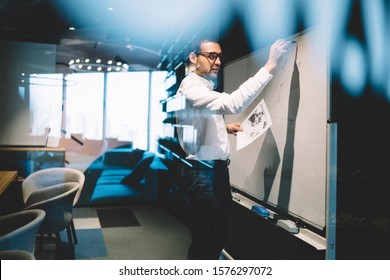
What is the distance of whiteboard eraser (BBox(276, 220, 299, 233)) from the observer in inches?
53.1

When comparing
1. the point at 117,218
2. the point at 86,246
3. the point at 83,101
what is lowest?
the point at 86,246

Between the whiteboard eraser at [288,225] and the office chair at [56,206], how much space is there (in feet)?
4.09

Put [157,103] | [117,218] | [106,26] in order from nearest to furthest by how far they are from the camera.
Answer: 1. [117,218]
2. [157,103]
3. [106,26]

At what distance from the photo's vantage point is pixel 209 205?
61.4 inches

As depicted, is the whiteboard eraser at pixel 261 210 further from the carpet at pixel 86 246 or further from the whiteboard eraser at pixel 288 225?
the carpet at pixel 86 246

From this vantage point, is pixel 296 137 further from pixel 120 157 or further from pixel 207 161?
pixel 120 157

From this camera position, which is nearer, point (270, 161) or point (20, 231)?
point (20, 231)

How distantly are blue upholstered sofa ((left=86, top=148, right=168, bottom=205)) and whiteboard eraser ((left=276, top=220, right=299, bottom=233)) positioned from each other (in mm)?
1423

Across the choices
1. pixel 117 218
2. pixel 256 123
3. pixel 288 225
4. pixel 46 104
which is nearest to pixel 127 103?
pixel 46 104

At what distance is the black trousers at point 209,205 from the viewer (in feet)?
5.07

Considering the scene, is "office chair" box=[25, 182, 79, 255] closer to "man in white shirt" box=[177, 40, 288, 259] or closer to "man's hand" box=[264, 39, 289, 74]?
"man in white shirt" box=[177, 40, 288, 259]

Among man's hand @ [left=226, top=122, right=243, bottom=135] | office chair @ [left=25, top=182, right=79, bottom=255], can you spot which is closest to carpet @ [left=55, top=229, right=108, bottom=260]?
office chair @ [left=25, top=182, right=79, bottom=255]

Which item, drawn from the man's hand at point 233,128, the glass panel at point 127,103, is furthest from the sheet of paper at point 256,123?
the glass panel at point 127,103

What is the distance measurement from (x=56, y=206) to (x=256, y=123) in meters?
1.29
